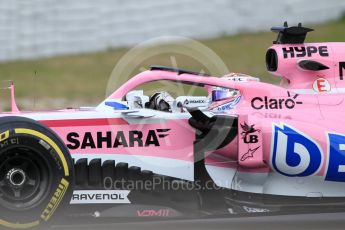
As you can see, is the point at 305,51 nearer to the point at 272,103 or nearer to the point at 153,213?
the point at 272,103

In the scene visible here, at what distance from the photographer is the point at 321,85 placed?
23.9 ft

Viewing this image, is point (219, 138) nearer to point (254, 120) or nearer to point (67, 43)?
point (254, 120)

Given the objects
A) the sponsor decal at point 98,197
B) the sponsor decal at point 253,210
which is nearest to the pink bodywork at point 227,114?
the sponsor decal at point 253,210

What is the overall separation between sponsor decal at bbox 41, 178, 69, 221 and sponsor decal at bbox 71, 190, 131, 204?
13.3 inches

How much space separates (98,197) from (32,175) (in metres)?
0.59

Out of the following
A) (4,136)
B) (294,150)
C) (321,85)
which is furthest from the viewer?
(321,85)

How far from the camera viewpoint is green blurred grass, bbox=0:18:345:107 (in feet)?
52.5

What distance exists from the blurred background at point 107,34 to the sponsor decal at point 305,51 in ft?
27.1

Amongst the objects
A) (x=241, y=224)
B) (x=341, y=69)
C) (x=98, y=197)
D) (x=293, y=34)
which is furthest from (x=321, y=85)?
(x=98, y=197)

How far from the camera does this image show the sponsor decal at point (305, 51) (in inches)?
289

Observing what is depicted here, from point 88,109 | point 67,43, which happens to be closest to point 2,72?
point 67,43

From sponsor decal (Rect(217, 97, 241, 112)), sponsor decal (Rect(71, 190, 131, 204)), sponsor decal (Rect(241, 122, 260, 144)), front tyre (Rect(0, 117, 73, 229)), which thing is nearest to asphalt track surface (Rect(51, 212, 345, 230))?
sponsor decal (Rect(71, 190, 131, 204))

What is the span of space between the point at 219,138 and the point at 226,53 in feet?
36.7

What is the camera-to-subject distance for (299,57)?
7.35 m
